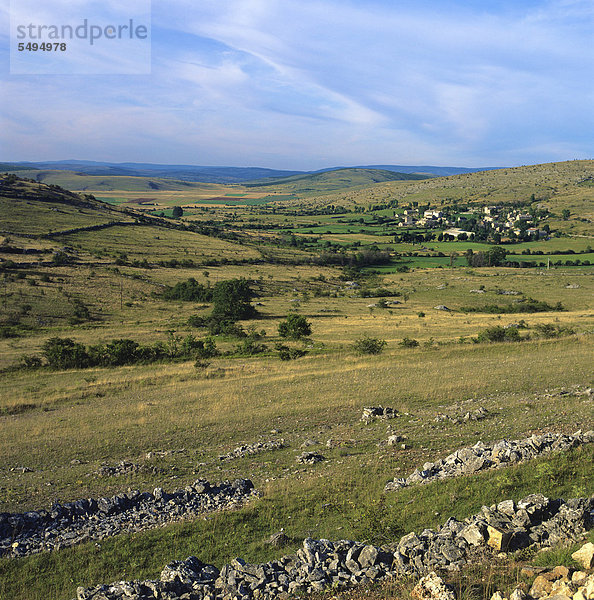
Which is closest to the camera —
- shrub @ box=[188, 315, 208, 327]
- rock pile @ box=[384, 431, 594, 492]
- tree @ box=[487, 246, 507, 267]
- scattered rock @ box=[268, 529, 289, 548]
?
scattered rock @ box=[268, 529, 289, 548]

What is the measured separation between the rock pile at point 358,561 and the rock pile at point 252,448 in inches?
254

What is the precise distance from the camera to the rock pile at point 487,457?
40.1 ft

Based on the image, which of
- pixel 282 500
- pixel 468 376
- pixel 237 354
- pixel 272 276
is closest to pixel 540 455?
pixel 282 500

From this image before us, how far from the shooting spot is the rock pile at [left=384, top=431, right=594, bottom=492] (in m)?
12.2

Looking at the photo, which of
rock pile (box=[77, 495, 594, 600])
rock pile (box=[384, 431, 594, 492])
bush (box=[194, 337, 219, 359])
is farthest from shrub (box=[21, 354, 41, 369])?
rock pile (box=[384, 431, 594, 492])

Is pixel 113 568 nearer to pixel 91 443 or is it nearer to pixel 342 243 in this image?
pixel 91 443

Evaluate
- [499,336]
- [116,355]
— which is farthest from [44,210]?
[499,336]

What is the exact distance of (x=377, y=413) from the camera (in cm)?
1908

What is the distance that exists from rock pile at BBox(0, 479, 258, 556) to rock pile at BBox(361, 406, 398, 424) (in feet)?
22.6

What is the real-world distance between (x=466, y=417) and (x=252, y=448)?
7890 millimetres

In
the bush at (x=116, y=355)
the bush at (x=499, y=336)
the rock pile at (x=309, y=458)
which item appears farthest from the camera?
the bush at (x=499, y=336)

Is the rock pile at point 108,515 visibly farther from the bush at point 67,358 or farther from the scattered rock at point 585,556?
the bush at point 67,358

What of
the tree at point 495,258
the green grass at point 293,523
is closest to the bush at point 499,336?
the green grass at point 293,523

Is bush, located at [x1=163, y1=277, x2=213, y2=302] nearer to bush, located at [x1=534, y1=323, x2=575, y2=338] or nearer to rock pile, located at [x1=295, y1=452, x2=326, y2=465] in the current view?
bush, located at [x1=534, y1=323, x2=575, y2=338]
